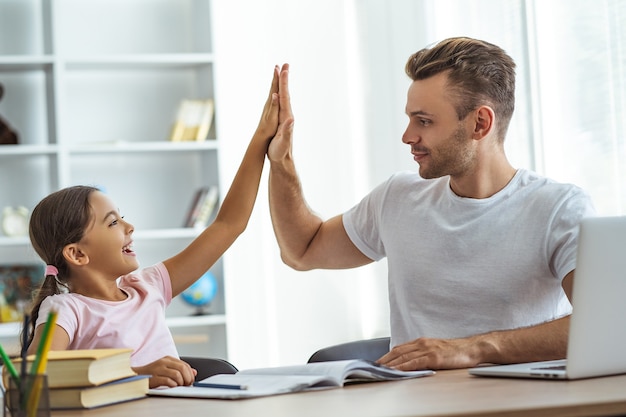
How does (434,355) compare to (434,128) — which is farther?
(434,128)

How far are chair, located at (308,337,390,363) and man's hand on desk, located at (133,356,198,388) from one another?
1.97 feet

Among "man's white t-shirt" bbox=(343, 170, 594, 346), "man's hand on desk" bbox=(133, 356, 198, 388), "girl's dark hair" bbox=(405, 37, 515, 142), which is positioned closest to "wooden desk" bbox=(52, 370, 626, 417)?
"man's hand on desk" bbox=(133, 356, 198, 388)

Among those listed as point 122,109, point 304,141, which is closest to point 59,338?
point 122,109

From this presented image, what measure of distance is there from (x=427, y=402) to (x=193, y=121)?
10.8ft

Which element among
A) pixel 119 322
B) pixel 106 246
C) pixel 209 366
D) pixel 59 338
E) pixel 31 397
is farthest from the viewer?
pixel 209 366

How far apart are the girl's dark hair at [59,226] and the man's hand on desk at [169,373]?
516 millimetres

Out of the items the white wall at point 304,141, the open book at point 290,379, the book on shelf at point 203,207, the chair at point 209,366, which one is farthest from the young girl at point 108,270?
the white wall at point 304,141

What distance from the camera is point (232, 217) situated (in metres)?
2.41

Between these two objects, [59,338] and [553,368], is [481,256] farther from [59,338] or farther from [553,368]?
[59,338]

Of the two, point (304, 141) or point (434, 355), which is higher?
point (304, 141)

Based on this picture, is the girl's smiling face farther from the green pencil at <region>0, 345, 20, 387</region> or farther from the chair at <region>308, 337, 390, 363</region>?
the green pencil at <region>0, 345, 20, 387</region>

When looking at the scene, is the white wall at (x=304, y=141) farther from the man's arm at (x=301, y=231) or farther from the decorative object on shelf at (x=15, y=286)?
the man's arm at (x=301, y=231)

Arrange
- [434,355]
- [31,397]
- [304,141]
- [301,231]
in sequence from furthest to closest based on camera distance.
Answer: [304,141], [301,231], [434,355], [31,397]

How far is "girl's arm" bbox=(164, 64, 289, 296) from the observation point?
7.72ft
